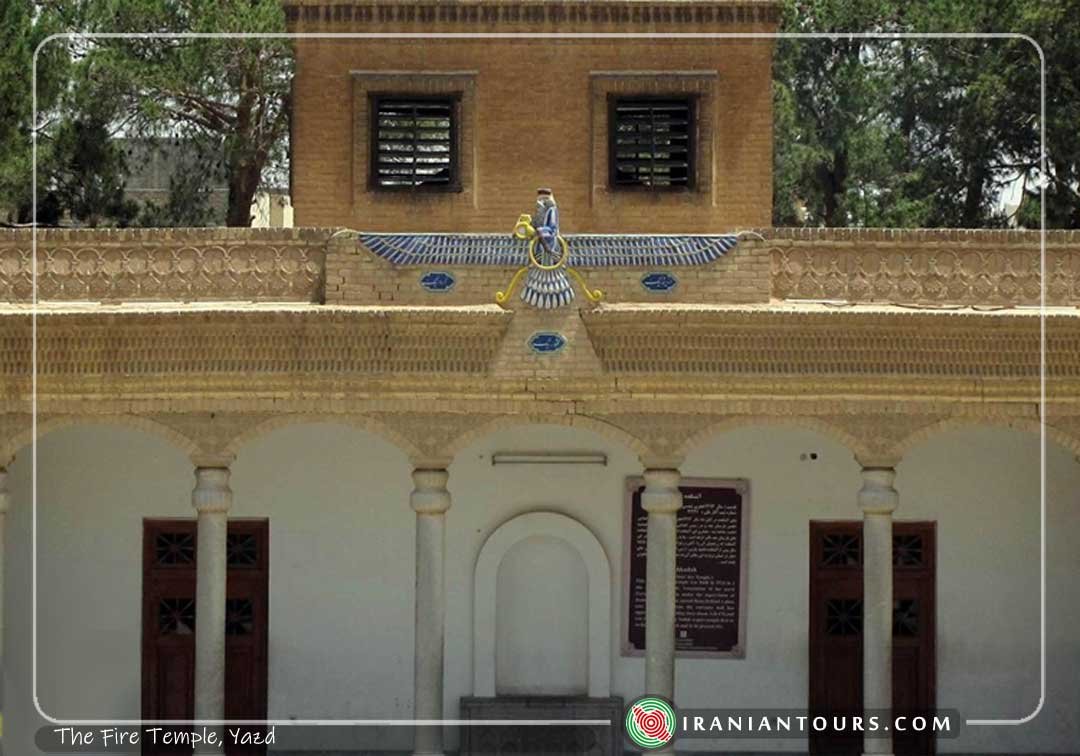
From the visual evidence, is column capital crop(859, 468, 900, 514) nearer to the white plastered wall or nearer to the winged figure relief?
the winged figure relief

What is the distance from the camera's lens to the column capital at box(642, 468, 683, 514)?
1555cm

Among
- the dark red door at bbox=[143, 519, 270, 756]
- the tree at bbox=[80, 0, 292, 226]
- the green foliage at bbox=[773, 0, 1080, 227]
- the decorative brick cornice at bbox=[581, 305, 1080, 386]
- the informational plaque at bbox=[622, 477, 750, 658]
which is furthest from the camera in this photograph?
the tree at bbox=[80, 0, 292, 226]

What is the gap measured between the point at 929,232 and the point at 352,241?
3981 millimetres

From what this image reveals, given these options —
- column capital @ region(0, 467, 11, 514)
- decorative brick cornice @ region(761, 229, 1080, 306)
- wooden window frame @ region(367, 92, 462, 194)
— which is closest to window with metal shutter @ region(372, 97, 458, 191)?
wooden window frame @ region(367, 92, 462, 194)

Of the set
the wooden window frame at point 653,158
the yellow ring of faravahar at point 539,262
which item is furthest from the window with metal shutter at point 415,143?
the yellow ring of faravahar at point 539,262

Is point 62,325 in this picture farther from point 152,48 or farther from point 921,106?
point 921,106

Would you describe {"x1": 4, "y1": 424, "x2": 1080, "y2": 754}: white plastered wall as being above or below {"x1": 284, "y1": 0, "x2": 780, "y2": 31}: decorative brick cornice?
below

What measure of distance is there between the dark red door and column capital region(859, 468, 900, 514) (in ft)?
16.2

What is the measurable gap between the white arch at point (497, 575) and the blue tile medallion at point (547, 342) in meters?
2.63

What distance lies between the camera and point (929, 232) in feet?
50.5

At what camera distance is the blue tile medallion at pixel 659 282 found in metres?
15.4

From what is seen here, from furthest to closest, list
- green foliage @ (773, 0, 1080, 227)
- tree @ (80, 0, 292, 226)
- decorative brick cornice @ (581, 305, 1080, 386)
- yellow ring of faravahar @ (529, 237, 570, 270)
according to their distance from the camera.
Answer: tree @ (80, 0, 292, 226), green foliage @ (773, 0, 1080, 227), yellow ring of faravahar @ (529, 237, 570, 270), decorative brick cornice @ (581, 305, 1080, 386)

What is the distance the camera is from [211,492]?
15.5 metres

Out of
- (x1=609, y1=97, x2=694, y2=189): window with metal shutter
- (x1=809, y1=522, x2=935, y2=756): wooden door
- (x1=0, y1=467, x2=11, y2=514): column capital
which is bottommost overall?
(x1=809, y1=522, x2=935, y2=756): wooden door
